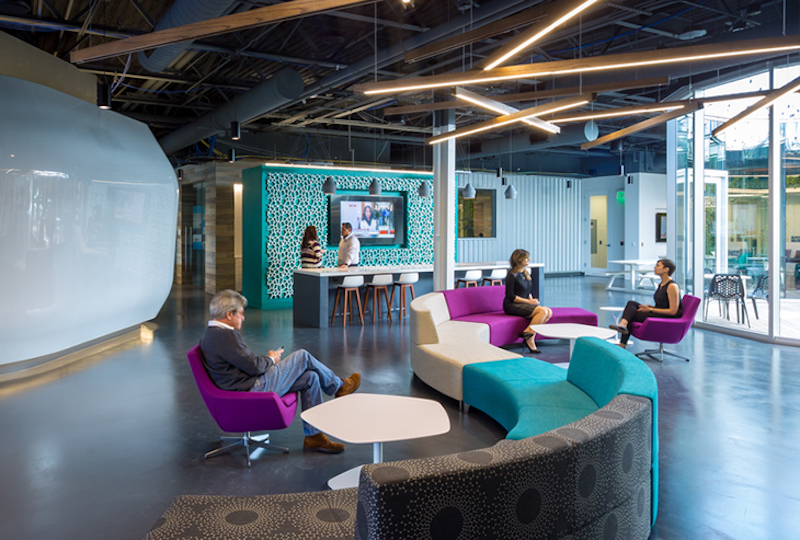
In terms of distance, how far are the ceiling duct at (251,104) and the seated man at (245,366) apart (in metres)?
5.49

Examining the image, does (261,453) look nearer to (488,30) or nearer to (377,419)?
Answer: (377,419)

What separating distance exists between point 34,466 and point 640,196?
16345 millimetres

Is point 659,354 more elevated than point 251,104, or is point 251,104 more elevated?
point 251,104

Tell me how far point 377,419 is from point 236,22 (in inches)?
96.5

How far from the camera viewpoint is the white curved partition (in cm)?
610

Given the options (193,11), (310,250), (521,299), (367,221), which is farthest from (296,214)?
(193,11)

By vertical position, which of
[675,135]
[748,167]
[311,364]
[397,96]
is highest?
[397,96]

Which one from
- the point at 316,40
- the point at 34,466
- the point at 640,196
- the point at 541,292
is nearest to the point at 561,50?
the point at 316,40

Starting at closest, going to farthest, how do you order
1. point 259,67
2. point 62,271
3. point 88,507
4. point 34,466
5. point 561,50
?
point 88,507, point 34,466, point 62,271, point 561,50, point 259,67

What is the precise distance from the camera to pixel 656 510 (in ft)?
9.70

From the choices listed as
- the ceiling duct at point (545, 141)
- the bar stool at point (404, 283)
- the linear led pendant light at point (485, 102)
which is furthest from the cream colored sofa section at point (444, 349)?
the ceiling duct at point (545, 141)

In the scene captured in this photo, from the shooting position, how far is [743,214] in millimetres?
8602

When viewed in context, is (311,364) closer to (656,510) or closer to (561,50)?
(656,510)

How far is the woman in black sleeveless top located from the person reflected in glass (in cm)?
692
